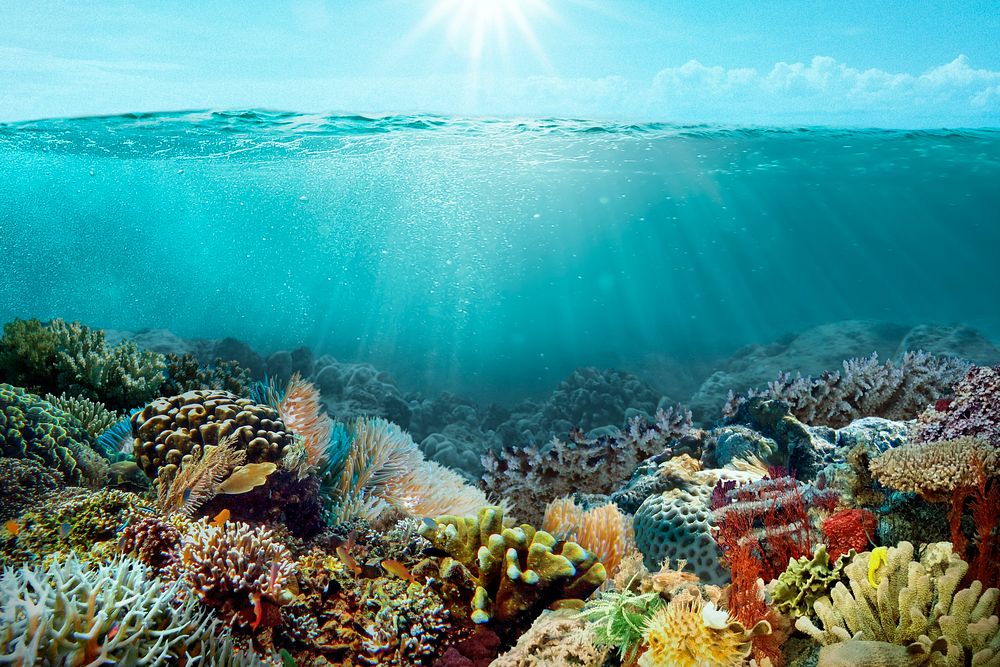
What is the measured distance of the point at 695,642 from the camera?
6.54ft

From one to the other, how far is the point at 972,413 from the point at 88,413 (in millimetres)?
6840

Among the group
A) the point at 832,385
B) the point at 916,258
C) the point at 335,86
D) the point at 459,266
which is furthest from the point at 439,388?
the point at 916,258

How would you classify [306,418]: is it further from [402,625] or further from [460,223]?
[460,223]

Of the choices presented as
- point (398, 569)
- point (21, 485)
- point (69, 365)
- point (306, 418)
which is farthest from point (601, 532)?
point (69, 365)

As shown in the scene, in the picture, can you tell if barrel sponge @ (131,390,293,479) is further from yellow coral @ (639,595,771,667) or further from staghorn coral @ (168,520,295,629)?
yellow coral @ (639,595,771,667)

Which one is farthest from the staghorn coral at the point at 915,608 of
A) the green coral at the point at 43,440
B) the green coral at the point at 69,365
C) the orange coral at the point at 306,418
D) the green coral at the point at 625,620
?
the green coral at the point at 69,365

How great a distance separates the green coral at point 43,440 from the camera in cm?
404

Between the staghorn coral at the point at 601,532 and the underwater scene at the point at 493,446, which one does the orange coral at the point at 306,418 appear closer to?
the underwater scene at the point at 493,446

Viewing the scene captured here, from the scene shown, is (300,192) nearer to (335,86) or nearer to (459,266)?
(335,86)

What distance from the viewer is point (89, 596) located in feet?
7.06

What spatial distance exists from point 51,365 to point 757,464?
7.22m

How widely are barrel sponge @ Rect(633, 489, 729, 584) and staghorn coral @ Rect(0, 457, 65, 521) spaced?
3.76m

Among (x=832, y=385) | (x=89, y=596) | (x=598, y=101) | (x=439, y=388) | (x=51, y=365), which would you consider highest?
(x=598, y=101)

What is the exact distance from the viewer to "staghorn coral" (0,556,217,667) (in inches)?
77.8
